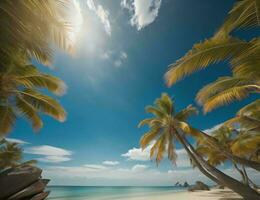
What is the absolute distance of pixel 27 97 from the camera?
754cm

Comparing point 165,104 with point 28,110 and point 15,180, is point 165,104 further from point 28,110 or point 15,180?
point 15,180

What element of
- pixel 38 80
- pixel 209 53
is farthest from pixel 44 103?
pixel 209 53

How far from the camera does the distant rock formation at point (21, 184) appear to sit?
5859 millimetres

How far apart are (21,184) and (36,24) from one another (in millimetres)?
5397

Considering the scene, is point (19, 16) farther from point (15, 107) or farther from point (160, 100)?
point (160, 100)

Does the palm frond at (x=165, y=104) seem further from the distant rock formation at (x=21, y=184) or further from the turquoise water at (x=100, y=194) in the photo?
the turquoise water at (x=100, y=194)

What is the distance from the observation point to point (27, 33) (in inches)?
158

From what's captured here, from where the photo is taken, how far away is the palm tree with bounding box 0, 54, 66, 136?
6.58 metres

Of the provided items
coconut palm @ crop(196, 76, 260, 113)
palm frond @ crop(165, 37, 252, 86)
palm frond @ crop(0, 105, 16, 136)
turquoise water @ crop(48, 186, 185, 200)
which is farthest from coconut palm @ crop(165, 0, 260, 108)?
turquoise water @ crop(48, 186, 185, 200)

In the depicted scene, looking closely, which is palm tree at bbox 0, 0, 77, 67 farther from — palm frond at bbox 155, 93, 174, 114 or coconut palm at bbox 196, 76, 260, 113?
palm frond at bbox 155, 93, 174, 114

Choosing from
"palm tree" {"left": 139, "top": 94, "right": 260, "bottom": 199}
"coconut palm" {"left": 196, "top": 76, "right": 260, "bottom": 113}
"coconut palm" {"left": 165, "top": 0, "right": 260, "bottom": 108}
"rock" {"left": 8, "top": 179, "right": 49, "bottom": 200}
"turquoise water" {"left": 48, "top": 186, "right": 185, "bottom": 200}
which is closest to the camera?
"coconut palm" {"left": 165, "top": 0, "right": 260, "bottom": 108}

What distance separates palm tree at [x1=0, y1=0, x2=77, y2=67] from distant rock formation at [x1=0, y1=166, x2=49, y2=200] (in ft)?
14.0

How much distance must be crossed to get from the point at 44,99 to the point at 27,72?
1455mm

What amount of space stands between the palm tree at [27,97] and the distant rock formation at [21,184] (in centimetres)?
230
